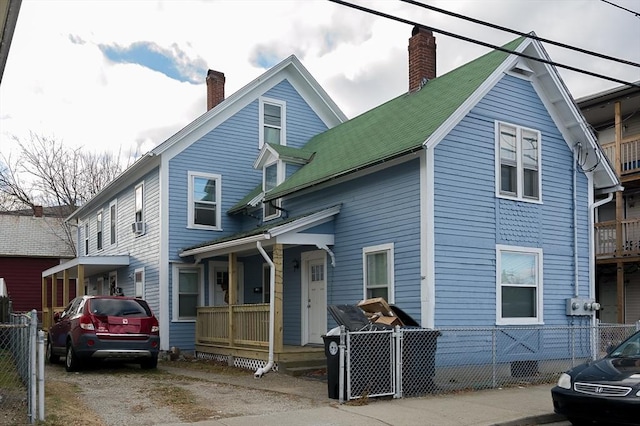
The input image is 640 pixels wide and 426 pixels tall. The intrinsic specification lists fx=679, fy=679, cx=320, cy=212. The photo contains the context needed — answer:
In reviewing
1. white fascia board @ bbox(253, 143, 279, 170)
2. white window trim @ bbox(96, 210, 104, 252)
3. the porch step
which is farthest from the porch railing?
white window trim @ bbox(96, 210, 104, 252)

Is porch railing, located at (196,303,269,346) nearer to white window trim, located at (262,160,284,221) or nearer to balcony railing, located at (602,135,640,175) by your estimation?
white window trim, located at (262,160,284,221)

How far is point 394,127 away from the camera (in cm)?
1576


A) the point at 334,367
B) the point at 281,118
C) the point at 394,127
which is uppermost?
the point at 281,118

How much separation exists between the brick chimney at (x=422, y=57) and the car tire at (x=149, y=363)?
30.7ft

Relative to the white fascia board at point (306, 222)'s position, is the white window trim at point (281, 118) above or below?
above

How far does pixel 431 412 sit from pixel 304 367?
506 cm

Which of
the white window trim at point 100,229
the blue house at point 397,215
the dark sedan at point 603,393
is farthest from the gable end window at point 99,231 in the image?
the dark sedan at point 603,393

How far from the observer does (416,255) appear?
13.4m

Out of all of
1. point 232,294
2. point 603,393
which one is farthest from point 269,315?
point 603,393

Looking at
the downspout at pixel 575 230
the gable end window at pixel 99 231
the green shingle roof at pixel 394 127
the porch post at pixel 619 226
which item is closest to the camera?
the green shingle roof at pixel 394 127

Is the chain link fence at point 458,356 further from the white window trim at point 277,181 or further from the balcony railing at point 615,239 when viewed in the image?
the balcony railing at point 615,239

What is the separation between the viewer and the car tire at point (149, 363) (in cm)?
1488

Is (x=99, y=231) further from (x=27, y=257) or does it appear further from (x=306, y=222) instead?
(x=306, y=222)

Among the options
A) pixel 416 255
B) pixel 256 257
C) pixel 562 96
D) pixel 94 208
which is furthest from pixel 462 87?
pixel 94 208
